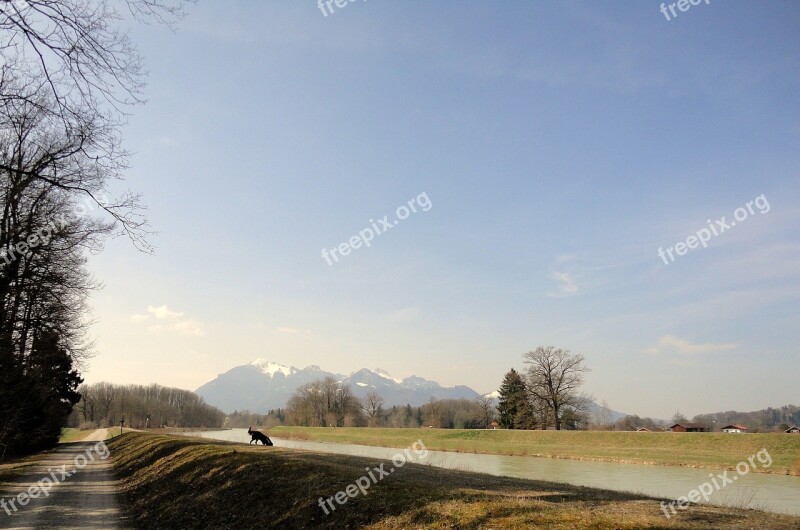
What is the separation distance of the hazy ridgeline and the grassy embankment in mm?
62091

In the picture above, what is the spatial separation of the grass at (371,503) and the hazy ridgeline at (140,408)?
80.4 metres

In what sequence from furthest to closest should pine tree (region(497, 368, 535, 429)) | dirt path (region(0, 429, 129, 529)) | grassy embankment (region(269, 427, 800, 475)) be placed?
1. pine tree (region(497, 368, 535, 429))
2. grassy embankment (region(269, 427, 800, 475))
3. dirt path (region(0, 429, 129, 529))

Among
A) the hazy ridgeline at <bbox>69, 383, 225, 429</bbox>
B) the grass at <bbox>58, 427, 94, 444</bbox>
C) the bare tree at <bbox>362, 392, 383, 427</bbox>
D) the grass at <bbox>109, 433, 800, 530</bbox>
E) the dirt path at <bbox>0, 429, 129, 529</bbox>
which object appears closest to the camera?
the grass at <bbox>109, 433, 800, 530</bbox>

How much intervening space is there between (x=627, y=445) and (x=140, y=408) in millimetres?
125522

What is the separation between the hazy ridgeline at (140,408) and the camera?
11588cm

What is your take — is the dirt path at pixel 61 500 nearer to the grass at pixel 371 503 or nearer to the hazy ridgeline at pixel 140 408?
the grass at pixel 371 503

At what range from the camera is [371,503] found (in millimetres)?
10273

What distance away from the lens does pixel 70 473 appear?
2416 centimetres

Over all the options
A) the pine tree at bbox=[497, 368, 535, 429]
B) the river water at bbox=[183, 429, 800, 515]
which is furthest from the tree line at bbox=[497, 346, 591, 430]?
the river water at bbox=[183, 429, 800, 515]

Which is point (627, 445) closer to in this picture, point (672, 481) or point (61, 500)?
point (672, 481)

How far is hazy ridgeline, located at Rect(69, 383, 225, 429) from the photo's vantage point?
380 feet

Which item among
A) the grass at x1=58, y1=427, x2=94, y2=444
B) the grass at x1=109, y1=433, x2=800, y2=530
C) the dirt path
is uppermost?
the grass at x1=109, y1=433, x2=800, y2=530

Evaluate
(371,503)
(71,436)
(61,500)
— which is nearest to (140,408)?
(71,436)

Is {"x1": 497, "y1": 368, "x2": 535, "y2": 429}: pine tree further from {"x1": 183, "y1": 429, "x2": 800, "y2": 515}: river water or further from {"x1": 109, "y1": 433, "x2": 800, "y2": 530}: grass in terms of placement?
{"x1": 109, "y1": 433, "x2": 800, "y2": 530}: grass
